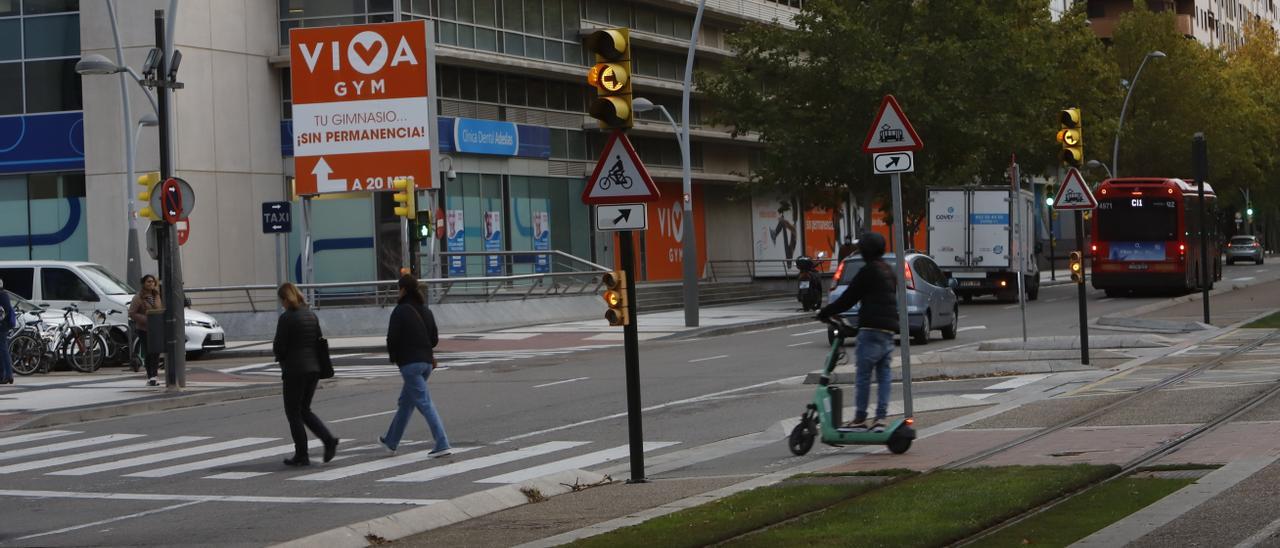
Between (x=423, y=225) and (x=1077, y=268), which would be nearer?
(x=1077, y=268)

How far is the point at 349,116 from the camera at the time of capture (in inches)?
1606

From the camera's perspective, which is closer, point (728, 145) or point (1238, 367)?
point (1238, 367)

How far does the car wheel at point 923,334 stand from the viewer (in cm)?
Answer: 2808

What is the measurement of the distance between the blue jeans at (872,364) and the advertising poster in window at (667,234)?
159ft

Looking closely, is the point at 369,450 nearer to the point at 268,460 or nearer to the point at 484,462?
the point at 268,460

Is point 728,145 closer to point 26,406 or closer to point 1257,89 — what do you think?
point 1257,89

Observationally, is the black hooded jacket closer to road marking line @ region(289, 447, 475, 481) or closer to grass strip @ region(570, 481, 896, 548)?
grass strip @ region(570, 481, 896, 548)

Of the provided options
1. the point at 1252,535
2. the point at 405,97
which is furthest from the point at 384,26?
the point at 1252,535

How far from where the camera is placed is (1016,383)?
19578mm

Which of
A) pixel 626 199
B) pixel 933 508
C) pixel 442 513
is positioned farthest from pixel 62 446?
pixel 933 508

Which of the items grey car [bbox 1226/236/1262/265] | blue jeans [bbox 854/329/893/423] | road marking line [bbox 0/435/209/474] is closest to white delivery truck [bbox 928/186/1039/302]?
road marking line [bbox 0/435/209/474]

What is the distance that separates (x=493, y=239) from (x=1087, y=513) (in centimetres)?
4366

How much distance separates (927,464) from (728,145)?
57.5m

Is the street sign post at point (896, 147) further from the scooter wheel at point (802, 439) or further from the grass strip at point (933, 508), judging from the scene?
the grass strip at point (933, 508)
